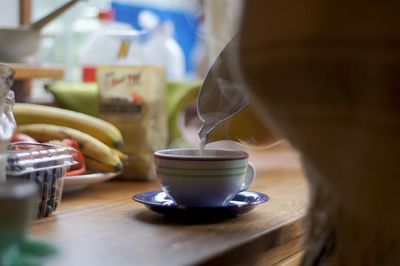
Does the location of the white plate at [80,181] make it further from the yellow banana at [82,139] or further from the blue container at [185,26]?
the blue container at [185,26]

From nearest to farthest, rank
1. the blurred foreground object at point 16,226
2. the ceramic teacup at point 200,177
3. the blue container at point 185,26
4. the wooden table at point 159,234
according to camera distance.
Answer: the blurred foreground object at point 16,226 < the wooden table at point 159,234 < the ceramic teacup at point 200,177 < the blue container at point 185,26

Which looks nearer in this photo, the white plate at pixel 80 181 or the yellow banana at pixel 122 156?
the white plate at pixel 80 181

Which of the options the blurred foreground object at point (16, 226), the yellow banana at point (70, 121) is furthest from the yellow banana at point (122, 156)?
the blurred foreground object at point (16, 226)

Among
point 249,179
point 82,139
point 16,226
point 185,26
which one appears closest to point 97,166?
point 82,139

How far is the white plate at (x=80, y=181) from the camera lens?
0.89 meters

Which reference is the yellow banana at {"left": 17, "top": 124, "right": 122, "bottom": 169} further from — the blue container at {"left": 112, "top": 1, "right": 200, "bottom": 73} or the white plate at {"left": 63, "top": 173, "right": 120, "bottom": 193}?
the blue container at {"left": 112, "top": 1, "right": 200, "bottom": 73}

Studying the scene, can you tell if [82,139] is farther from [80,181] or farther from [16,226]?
[16,226]

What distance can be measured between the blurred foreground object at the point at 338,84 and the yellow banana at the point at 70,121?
1.90 feet

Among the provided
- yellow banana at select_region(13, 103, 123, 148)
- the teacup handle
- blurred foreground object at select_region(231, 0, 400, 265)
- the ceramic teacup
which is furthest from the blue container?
blurred foreground object at select_region(231, 0, 400, 265)

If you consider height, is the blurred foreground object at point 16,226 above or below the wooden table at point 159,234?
above

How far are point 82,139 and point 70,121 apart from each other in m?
0.09

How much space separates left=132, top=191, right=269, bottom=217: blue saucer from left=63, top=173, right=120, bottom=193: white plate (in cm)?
13

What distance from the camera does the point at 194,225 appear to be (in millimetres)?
703

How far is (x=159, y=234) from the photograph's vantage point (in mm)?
661
